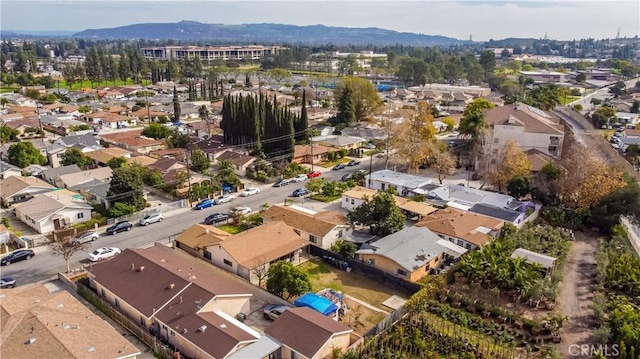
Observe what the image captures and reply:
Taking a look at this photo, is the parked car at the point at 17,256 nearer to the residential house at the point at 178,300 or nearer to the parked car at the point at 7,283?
the parked car at the point at 7,283

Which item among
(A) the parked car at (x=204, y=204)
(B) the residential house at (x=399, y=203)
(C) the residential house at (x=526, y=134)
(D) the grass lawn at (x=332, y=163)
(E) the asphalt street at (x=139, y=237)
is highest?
(C) the residential house at (x=526, y=134)

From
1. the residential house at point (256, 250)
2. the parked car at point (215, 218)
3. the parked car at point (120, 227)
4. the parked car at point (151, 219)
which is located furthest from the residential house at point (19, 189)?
the residential house at point (256, 250)

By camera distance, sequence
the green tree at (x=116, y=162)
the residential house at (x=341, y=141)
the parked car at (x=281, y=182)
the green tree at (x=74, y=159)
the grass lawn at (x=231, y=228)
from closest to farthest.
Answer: the grass lawn at (x=231, y=228) → the parked car at (x=281, y=182) → the green tree at (x=116, y=162) → the green tree at (x=74, y=159) → the residential house at (x=341, y=141)

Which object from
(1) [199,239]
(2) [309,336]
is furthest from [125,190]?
(2) [309,336]

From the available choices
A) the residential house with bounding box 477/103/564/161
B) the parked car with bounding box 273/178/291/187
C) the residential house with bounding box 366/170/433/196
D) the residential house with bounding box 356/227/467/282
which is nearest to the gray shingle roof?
the residential house with bounding box 356/227/467/282

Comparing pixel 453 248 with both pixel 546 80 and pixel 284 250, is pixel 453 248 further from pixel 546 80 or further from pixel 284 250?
pixel 546 80

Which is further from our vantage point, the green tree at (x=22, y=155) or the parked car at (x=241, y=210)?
the green tree at (x=22, y=155)

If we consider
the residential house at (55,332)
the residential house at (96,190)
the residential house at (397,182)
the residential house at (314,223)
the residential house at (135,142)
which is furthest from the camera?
the residential house at (135,142)
